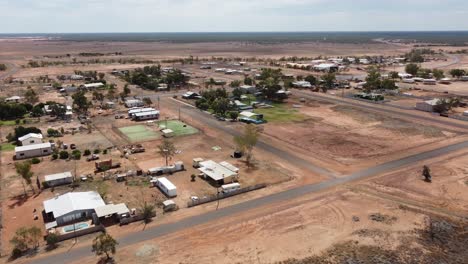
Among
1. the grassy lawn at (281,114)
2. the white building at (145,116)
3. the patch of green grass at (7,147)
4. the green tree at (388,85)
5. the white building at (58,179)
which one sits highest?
the green tree at (388,85)

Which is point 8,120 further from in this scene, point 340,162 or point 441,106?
point 441,106

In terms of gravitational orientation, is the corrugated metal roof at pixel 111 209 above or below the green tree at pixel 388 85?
below

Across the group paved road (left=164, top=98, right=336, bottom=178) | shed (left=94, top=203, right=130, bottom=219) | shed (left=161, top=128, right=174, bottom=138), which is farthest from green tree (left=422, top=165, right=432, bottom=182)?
shed (left=161, top=128, right=174, bottom=138)

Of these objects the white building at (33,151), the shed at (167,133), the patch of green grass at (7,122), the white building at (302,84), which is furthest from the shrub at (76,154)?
the white building at (302,84)

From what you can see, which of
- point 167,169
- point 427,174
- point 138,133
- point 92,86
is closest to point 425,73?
point 427,174

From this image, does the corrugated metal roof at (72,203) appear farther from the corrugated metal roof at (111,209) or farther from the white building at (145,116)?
the white building at (145,116)

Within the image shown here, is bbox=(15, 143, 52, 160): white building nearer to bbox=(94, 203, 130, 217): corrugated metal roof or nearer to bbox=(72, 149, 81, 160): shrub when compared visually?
bbox=(72, 149, 81, 160): shrub

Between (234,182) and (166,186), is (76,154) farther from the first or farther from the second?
(234,182)
